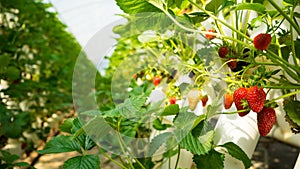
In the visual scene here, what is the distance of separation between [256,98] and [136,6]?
0.25m

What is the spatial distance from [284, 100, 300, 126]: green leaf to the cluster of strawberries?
0.03m

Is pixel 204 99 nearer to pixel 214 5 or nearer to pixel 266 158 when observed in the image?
pixel 214 5

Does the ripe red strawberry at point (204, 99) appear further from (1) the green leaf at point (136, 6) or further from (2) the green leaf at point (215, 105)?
(1) the green leaf at point (136, 6)

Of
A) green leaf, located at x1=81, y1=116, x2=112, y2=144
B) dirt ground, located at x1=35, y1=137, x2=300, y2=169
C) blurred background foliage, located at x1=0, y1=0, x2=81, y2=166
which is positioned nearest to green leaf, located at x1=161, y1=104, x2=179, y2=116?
green leaf, located at x1=81, y1=116, x2=112, y2=144

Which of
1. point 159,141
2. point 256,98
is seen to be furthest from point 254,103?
point 159,141

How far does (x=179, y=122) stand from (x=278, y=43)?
0.22 meters

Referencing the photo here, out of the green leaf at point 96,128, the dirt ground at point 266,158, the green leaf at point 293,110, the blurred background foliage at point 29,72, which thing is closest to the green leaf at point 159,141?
the green leaf at point 96,128

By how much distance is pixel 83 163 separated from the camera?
774 mm

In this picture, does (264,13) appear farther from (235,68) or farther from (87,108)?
(87,108)

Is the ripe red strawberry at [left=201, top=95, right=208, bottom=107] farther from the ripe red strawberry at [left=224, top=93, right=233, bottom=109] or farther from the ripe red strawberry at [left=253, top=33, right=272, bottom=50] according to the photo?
the ripe red strawberry at [left=253, top=33, right=272, bottom=50]

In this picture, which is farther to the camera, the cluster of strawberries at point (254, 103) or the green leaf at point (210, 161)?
the green leaf at point (210, 161)

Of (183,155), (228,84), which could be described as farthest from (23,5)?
(228,84)

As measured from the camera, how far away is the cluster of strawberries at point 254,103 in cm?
68

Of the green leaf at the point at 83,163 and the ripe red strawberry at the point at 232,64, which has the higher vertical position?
the ripe red strawberry at the point at 232,64
